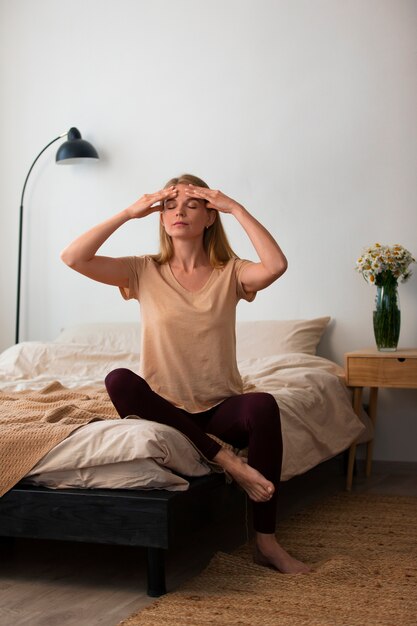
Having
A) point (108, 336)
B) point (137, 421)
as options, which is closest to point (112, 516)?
point (137, 421)

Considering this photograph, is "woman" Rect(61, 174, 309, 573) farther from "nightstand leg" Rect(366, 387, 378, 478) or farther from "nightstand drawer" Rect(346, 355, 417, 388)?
"nightstand leg" Rect(366, 387, 378, 478)

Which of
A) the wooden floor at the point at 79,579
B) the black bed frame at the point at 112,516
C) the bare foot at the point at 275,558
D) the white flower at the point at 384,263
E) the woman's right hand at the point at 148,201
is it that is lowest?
the wooden floor at the point at 79,579

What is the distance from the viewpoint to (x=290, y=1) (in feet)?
13.8

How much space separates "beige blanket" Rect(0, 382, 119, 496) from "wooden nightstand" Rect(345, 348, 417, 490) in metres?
1.21

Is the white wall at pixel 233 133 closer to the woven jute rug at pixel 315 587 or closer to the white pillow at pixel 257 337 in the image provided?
the white pillow at pixel 257 337

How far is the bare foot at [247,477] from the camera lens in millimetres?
2283

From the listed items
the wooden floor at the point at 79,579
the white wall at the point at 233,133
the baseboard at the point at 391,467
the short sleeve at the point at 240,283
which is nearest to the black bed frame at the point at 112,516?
the wooden floor at the point at 79,579

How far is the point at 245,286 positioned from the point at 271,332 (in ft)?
4.63

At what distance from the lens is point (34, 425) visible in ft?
7.61

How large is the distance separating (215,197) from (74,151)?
2.03 metres

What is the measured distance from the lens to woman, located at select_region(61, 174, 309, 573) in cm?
231

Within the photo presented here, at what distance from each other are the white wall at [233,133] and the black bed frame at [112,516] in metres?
2.08

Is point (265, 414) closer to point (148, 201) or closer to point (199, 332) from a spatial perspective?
point (199, 332)

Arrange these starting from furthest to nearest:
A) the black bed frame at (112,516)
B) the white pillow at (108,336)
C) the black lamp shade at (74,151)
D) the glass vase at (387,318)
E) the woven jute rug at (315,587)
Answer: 1. the black lamp shade at (74,151)
2. the white pillow at (108,336)
3. the glass vase at (387,318)
4. the black bed frame at (112,516)
5. the woven jute rug at (315,587)
